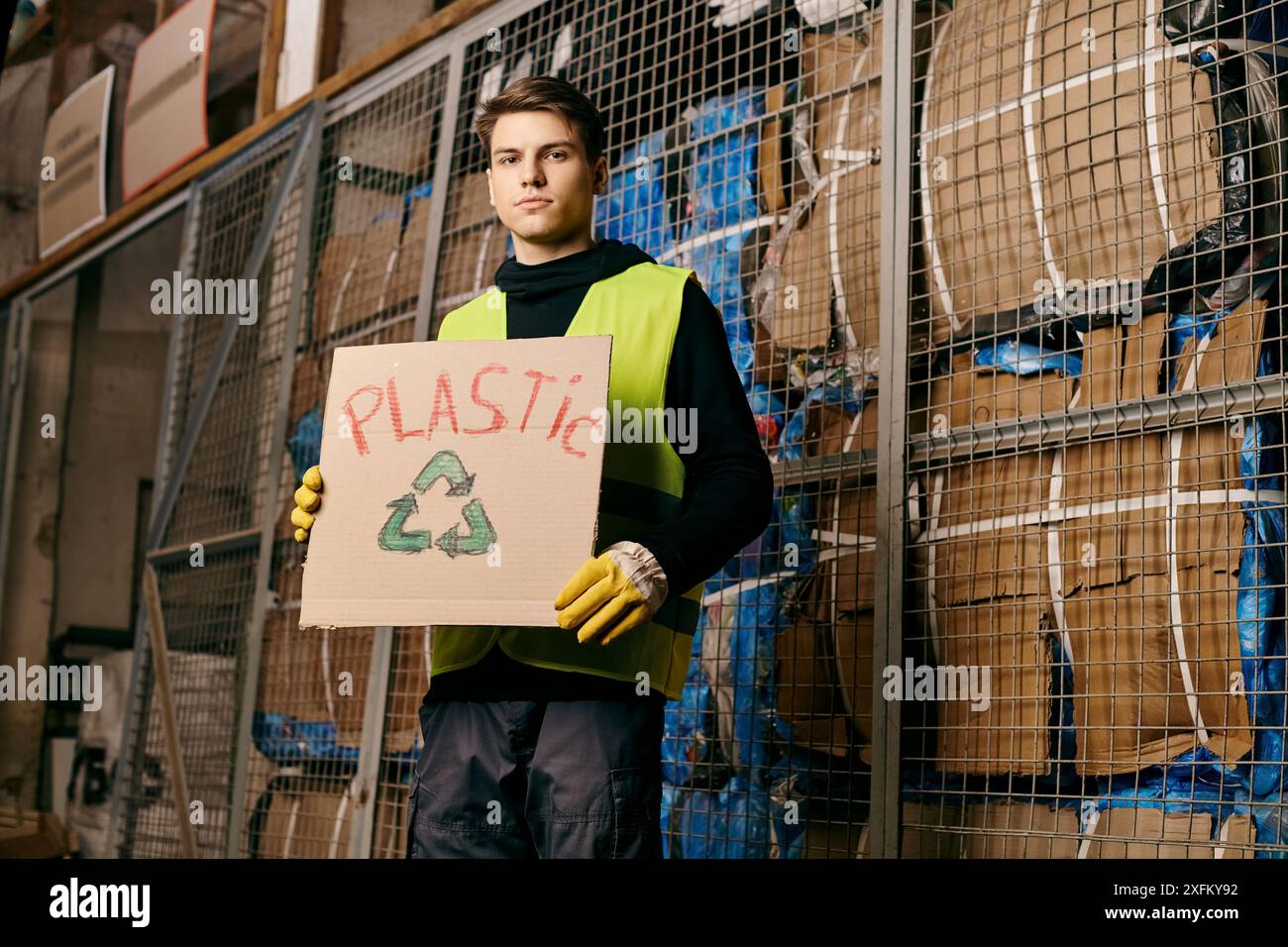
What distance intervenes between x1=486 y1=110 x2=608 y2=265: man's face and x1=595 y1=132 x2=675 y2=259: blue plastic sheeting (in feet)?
3.62

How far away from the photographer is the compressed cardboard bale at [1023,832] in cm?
225

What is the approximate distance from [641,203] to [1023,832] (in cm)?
190

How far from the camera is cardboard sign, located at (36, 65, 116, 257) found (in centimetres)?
588

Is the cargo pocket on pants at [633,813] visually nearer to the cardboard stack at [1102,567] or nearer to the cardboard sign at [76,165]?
the cardboard stack at [1102,567]

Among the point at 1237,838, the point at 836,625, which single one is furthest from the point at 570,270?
the point at 1237,838

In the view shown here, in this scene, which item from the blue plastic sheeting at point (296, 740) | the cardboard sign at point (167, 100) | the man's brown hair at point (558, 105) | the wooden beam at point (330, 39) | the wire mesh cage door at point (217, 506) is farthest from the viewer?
the cardboard sign at point (167, 100)

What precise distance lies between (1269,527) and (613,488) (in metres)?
1.10

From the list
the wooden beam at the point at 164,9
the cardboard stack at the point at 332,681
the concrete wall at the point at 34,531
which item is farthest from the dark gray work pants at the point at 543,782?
the concrete wall at the point at 34,531

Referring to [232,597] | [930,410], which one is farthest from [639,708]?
[232,597]

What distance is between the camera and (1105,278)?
2305 mm

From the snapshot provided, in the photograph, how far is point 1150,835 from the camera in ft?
7.04

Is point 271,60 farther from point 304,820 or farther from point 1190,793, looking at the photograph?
point 1190,793

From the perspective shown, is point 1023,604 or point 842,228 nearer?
point 1023,604
